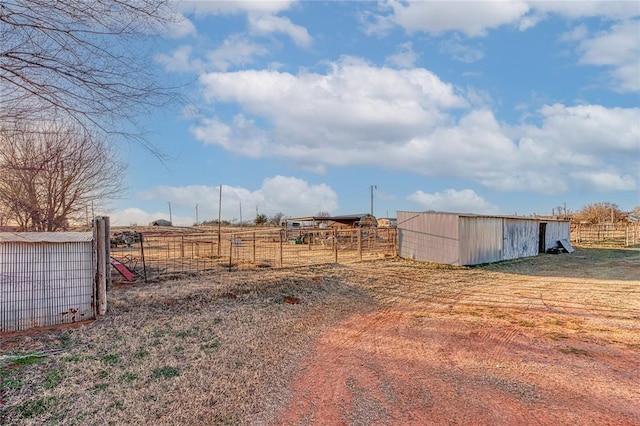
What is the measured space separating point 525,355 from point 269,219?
160 ft

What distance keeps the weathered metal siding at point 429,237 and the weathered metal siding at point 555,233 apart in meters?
10.7

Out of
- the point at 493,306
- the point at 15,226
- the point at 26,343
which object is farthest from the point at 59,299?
the point at 493,306

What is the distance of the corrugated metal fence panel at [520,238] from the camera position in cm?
1794

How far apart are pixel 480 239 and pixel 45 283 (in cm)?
1510

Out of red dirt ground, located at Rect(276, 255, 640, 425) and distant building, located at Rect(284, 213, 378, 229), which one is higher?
distant building, located at Rect(284, 213, 378, 229)

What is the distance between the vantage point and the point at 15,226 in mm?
6434

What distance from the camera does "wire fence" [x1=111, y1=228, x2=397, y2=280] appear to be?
39.5ft

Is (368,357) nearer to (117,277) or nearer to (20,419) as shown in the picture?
(20,419)

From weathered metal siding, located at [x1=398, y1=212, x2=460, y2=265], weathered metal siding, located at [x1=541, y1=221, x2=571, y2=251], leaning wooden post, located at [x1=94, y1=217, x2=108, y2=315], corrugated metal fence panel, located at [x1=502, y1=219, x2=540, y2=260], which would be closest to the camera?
Result: leaning wooden post, located at [x1=94, y1=217, x2=108, y2=315]

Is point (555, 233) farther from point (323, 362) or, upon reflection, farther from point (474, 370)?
point (323, 362)

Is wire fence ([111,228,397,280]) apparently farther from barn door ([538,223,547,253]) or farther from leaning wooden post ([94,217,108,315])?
barn door ([538,223,547,253])

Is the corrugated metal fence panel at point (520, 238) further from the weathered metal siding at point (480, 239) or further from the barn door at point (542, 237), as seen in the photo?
the barn door at point (542, 237)

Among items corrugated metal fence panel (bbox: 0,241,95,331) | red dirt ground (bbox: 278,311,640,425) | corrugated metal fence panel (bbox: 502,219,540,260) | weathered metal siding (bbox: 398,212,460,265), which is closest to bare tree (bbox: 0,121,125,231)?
corrugated metal fence panel (bbox: 0,241,95,331)

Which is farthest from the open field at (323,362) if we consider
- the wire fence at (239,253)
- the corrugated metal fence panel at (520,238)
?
the corrugated metal fence panel at (520,238)
